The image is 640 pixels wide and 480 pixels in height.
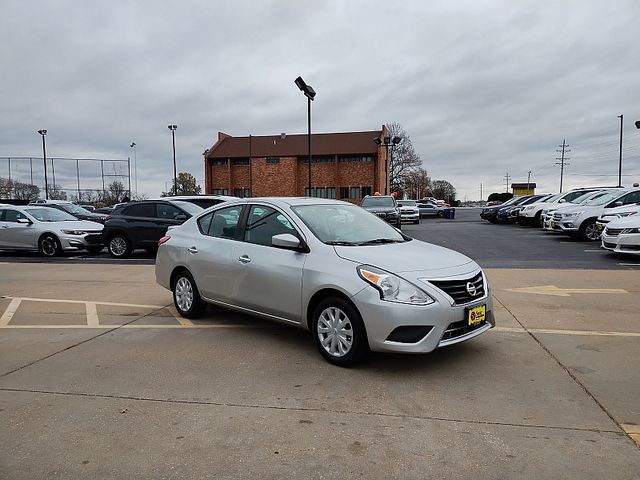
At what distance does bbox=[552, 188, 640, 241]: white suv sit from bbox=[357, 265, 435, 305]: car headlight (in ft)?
45.8

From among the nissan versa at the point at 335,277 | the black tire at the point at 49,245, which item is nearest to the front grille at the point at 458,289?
the nissan versa at the point at 335,277

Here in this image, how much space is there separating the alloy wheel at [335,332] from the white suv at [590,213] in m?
14.1

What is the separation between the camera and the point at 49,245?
14273 millimetres

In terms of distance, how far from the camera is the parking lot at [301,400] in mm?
3029

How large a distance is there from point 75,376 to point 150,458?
1841mm

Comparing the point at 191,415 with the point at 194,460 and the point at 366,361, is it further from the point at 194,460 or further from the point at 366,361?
the point at 366,361

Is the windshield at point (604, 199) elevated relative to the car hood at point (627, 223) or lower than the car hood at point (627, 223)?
elevated

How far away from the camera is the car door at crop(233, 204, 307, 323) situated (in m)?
5.00

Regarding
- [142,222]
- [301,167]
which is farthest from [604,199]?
[301,167]

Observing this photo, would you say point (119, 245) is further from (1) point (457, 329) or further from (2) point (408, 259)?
(1) point (457, 329)

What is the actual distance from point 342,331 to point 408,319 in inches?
26.1

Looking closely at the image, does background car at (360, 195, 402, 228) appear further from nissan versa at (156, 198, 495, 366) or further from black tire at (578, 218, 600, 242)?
nissan versa at (156, 198, 495, 366)

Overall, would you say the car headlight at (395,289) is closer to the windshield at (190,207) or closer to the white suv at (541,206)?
the windshield at (190,207)

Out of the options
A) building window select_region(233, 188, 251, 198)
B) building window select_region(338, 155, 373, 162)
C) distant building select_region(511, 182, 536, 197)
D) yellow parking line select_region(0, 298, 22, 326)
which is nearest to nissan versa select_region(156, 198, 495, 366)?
yellow parking line select_region(0, 298, 22, 326)
